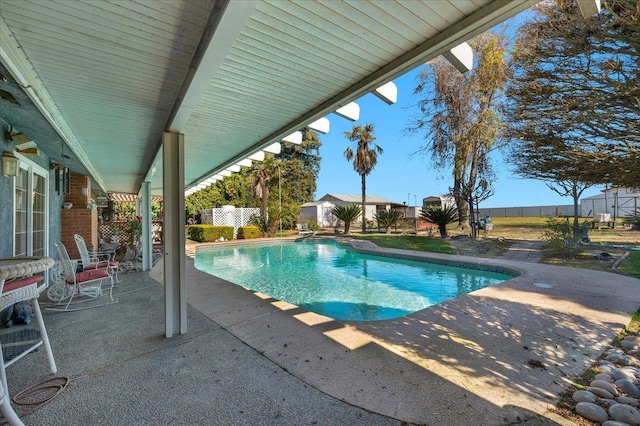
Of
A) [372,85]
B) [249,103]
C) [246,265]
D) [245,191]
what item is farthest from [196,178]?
[245,191]

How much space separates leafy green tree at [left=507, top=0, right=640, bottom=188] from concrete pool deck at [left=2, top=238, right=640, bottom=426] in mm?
3750

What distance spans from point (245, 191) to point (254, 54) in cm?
2862

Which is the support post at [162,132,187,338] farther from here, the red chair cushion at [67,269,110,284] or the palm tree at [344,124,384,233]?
the palm tree at [344,124,384,233]

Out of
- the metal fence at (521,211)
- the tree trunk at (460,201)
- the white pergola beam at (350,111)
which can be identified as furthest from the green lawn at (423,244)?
the metal fence at (521,211)

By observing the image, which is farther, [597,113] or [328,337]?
[597,113]

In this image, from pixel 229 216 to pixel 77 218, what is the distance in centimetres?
1283

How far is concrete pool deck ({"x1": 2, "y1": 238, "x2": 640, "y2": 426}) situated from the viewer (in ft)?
7.25

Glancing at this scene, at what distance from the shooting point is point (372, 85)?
306cm

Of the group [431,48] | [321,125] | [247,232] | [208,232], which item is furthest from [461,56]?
[247,232]

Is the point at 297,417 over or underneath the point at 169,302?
underneath

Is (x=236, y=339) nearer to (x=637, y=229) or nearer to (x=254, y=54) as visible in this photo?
(x=254, y=54)

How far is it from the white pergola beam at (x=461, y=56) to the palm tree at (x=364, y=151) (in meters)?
20.4

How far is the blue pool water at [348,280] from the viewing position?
6820mm

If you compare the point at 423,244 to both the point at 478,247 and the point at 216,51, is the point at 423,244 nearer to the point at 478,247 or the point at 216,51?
the point at 478,247
